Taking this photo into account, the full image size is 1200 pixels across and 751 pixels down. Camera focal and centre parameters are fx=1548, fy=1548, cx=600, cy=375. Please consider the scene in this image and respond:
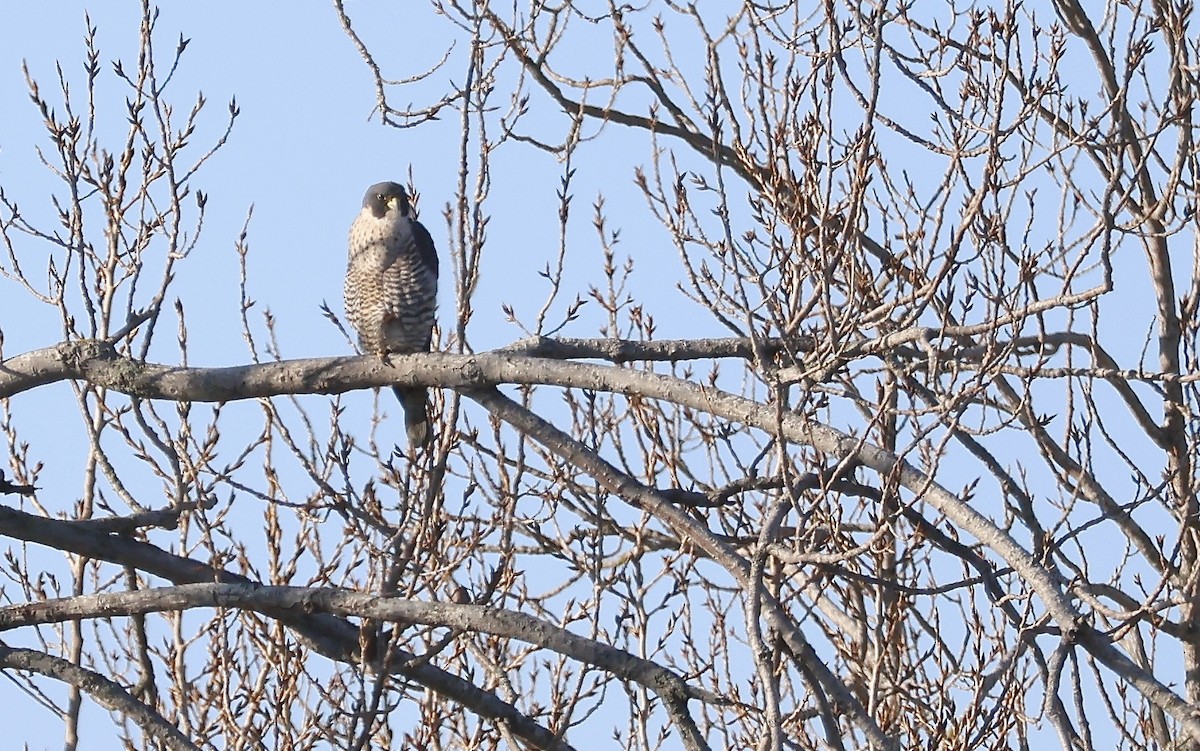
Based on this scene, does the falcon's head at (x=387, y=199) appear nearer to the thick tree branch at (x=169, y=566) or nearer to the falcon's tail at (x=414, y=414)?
the falcon's tail at (x=414, y=414)

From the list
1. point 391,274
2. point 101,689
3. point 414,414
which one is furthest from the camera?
point 391,274

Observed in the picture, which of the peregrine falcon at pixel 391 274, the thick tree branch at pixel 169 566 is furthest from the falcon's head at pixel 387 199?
the thick tree branch at pixel 169 566

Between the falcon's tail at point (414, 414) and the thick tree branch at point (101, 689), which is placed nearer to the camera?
the thick tree branch at point (101, 689)

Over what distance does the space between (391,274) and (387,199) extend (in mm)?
318

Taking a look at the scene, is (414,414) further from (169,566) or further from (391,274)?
(391,274)

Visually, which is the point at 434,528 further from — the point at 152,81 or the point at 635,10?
the point at 635,10

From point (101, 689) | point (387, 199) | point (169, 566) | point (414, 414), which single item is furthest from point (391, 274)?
point (101, 689)

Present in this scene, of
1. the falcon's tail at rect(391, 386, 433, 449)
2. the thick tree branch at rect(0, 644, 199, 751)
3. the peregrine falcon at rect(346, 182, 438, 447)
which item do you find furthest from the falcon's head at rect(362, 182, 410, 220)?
the thick tree branch at rect(0, 644, 199, 751)

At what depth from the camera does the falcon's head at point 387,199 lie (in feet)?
21.3

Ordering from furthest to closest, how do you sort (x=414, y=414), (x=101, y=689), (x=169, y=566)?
1. (x=414, y=414)
2. (x=169, y=566)
3. (x=101, y=689)

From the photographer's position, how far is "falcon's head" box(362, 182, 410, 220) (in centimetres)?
648

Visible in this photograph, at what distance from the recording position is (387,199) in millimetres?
6504

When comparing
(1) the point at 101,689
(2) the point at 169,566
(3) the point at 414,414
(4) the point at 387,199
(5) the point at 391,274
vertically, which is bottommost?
(1) the point at 101,689

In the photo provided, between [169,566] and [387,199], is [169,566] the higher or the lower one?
the lower one
